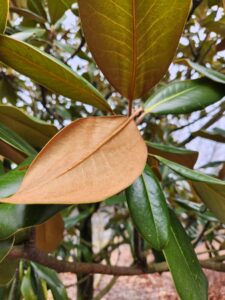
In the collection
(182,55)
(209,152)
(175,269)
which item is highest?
(209,152)

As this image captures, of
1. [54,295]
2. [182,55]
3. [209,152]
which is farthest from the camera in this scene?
[209,152]

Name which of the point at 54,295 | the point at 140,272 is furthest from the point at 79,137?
the point at 54,295

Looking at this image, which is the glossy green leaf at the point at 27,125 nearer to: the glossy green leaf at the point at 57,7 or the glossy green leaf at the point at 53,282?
the glossy green leaf at the point at 57,7

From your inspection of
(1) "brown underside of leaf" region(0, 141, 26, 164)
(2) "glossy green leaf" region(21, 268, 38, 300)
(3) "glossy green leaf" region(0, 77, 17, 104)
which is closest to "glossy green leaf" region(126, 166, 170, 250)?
(1) "brown underside of leaf" region(0, 141, 26, 164)

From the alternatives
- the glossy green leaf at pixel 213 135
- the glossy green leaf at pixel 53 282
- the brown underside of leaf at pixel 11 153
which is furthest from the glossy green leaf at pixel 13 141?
the glossy green leaf at pixel 53 282

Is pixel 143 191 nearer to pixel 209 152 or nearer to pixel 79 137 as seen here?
pixel 79 137

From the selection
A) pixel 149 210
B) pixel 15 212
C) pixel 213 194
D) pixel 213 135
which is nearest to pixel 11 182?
pixel 15 212

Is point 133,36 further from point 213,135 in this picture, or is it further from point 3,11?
point 213,135
